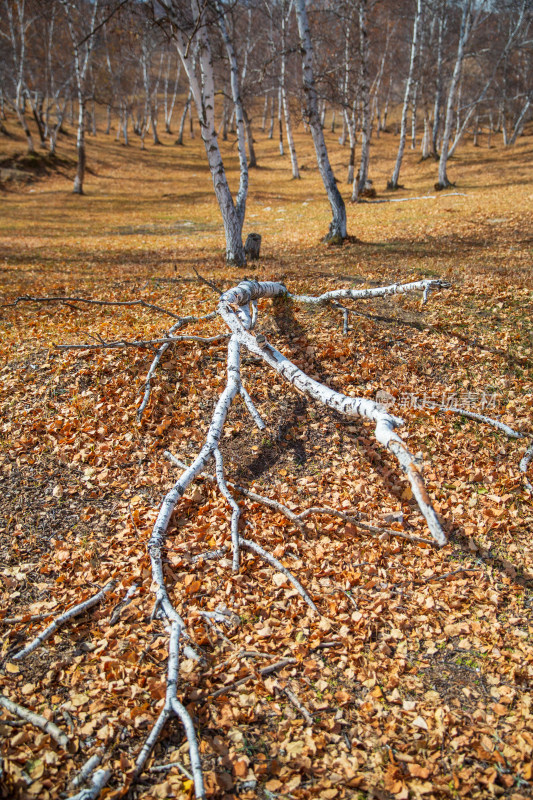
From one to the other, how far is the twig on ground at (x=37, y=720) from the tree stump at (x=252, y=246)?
991 centimetres

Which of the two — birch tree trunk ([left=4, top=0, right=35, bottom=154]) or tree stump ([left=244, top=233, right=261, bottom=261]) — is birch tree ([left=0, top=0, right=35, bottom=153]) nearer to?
birch tree trunk ([left=4, top=0, right=35, bottom=154])

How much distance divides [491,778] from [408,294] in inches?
275

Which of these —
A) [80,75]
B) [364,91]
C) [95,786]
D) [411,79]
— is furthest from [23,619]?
[80,75]

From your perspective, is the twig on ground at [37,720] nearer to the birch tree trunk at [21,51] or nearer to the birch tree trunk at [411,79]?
the birch tree trunk at [411,79]

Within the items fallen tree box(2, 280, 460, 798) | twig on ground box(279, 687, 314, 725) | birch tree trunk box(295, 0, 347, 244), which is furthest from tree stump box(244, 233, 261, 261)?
twig on ground box(279, 687, 314, 725)

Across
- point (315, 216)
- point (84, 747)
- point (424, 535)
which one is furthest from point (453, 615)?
point (315, 216)

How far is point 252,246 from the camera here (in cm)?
1102

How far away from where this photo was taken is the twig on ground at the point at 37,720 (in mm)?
2920

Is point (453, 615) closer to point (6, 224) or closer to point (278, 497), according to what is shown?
point (278, 497)

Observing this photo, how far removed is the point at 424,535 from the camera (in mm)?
4500

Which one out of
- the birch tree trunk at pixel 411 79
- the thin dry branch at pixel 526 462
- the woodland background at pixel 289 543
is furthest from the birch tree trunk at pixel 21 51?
the thin dry branch at pixel 526 462

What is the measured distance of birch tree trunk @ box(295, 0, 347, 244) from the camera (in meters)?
10.7

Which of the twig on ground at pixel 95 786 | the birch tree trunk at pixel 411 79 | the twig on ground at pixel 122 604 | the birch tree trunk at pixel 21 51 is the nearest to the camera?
the twig on ground at pixel 95 786

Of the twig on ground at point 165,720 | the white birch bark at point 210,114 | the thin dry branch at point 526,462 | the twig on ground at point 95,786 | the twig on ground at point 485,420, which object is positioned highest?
the white birch bark at point 210,114
